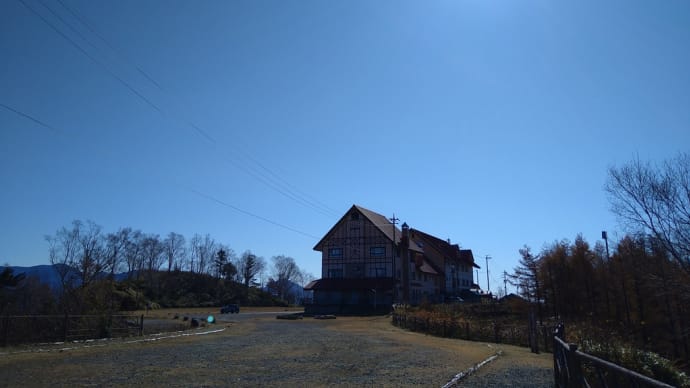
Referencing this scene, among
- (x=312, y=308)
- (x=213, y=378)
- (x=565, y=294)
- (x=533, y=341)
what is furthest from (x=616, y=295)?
(x=213, y=378)

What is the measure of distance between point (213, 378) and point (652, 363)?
10.5 m

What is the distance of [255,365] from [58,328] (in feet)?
40.8

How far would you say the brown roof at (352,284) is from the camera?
5653 centimetres

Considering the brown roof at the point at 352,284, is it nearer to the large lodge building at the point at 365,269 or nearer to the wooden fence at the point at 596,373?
the large lodge building at the point at 365,269

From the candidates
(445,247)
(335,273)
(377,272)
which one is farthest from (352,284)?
(445,247)

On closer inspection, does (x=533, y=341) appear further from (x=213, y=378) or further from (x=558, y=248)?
(x=558, y=248)

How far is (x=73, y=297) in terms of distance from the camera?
78.1 feet

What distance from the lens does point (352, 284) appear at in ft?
192

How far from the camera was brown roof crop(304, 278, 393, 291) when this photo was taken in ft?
185

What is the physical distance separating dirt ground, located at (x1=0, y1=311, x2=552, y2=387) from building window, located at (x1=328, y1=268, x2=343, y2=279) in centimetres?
4009

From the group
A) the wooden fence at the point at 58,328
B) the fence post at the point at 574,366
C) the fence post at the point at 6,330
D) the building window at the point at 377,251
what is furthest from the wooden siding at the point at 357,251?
the fence post at the point at 574,366

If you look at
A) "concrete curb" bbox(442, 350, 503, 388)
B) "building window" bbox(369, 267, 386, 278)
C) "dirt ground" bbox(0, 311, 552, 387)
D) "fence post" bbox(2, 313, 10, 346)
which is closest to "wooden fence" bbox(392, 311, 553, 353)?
"dirt ground" bbox(0, 311, 552, 387)

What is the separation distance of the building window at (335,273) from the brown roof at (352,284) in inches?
25.2

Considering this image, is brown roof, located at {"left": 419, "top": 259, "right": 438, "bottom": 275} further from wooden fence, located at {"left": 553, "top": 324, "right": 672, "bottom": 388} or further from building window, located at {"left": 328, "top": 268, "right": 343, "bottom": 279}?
wooden fence, located at {"left": 553, "top": 324, "right": 672, "bottom": 388}
